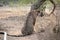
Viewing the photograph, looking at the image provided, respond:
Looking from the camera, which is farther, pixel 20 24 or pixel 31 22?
pixel 20 24

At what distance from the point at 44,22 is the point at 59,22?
2589 mm

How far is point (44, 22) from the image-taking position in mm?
12773

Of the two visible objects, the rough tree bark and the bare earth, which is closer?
the bare earth

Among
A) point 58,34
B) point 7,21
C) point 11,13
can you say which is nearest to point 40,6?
point 58,34

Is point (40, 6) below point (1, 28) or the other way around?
the other way around

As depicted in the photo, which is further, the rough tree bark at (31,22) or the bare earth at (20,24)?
the rough tree bark at (31,22)

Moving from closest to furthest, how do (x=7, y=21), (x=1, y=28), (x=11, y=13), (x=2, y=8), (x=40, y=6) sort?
1. (x=40, y=6)
2. (x=1, y=28)
3. (x=7, y=21)
4. (x=11, y=13)
5. (x=2, y=8)

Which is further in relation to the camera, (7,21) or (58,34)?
(7,21)

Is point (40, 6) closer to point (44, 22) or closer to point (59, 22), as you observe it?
point (59, 22)

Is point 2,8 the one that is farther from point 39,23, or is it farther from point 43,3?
point 43,3

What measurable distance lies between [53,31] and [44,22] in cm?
265

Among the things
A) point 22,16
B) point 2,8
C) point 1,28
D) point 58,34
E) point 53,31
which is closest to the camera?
point 58,34

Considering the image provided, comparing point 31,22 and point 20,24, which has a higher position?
point 31,22

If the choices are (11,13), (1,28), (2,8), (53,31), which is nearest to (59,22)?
(53,31)
